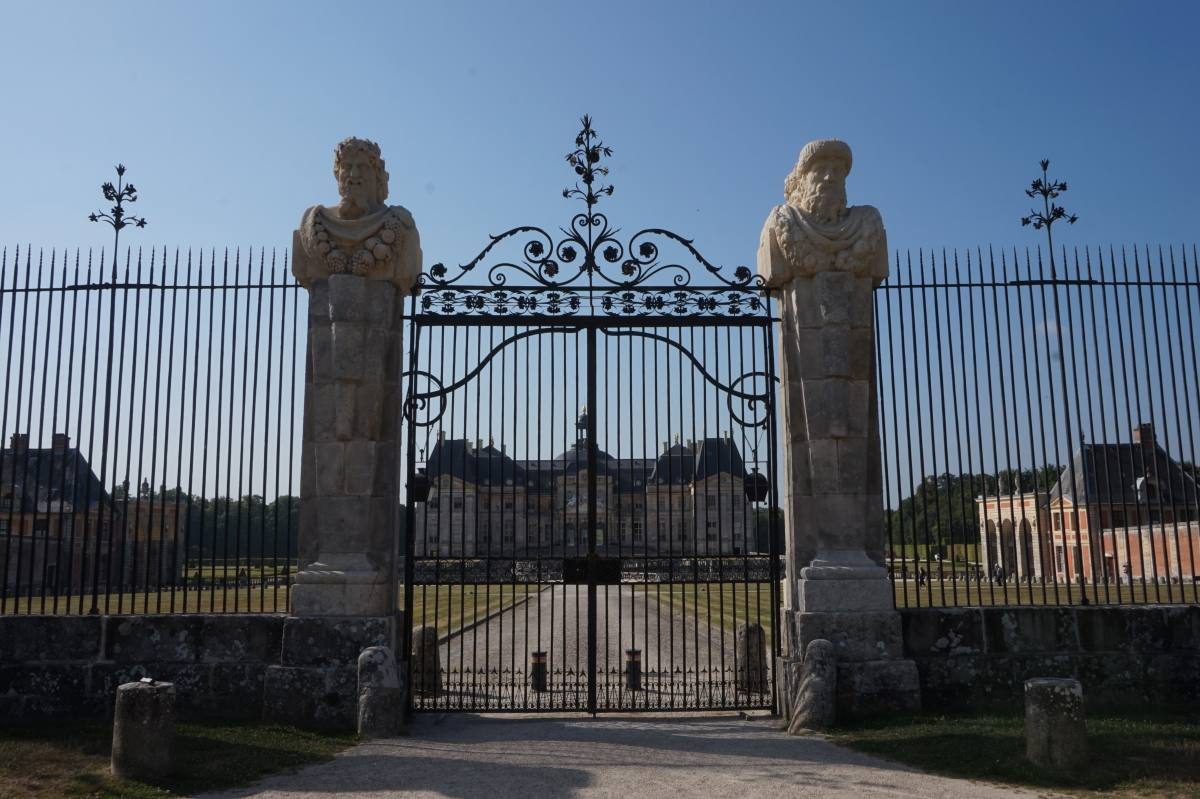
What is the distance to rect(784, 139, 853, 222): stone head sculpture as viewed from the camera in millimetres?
7918

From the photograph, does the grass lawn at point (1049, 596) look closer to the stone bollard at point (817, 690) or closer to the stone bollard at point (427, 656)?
the stone bollard at point (817, 690)

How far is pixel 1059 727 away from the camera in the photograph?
Result: 5.58 meters

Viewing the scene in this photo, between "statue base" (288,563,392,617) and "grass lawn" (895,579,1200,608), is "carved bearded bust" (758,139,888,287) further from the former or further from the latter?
"statue base" (288,563,392,617)

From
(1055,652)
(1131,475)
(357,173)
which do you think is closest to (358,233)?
(357,173)

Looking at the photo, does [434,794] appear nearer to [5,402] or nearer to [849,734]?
[849,734]

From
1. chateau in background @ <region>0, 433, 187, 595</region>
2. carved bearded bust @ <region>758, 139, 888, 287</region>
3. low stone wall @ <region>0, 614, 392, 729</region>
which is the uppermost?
carved bearded bust @ <region>758, 139, 888, 287</region>

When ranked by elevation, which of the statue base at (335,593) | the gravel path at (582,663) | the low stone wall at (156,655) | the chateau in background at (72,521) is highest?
the chateau in background at (72,521)

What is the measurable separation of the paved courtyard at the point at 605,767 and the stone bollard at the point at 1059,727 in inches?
18.8

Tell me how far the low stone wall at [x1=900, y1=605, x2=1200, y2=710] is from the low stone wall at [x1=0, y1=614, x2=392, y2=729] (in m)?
4.51

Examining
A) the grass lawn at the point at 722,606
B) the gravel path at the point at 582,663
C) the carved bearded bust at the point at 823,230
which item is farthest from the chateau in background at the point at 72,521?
the carved bearded bust at the point at 823,230

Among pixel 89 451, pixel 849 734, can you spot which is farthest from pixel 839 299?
pixel 89 451

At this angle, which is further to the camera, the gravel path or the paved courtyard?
the gravel path

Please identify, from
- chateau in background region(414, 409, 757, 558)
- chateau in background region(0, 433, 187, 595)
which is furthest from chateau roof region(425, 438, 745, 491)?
chateau in background region(0, 433, 187, 595)

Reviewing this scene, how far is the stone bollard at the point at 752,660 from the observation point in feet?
27.7
